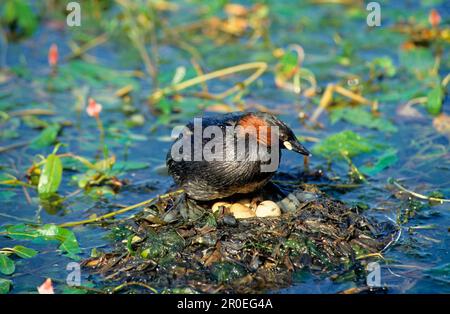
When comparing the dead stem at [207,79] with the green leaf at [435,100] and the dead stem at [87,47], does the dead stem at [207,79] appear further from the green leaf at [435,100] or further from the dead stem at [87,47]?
the green leaf at [435,100]

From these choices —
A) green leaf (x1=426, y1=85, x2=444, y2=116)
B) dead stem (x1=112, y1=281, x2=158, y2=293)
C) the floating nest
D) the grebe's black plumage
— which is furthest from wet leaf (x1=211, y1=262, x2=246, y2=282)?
green leaf (x1=426, y1=85, x2=444, y2=116)

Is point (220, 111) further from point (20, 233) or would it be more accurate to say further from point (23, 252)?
point (23, 252)

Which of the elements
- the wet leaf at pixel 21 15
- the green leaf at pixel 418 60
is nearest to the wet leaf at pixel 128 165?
the green leaf at pixel 418 60

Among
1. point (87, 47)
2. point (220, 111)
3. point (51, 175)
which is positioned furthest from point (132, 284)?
point (87, 47)

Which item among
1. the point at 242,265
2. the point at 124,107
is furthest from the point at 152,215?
the point at 124,107

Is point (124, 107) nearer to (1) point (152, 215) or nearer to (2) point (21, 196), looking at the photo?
(2) point (21, 196)

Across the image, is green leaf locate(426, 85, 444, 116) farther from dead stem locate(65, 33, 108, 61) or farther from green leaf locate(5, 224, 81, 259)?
dead stem locate(65, 33, 108, 61)
